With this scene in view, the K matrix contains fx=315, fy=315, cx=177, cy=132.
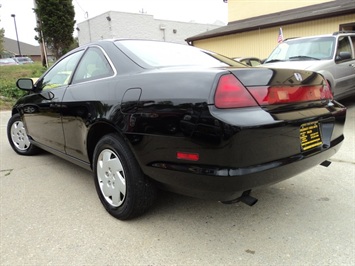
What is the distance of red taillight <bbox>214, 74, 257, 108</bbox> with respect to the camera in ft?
6.25

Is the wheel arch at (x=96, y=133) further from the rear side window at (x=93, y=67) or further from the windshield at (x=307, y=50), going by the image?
the windshield at (x=307, y=50)

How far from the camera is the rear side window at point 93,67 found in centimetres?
275

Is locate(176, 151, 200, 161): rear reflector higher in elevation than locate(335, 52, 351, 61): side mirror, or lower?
lower

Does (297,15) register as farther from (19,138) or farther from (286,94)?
(286,94)

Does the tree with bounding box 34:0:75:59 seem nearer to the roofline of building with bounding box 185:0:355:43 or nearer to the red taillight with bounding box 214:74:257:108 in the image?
the roofline of building with bounding box 185:0:355:43

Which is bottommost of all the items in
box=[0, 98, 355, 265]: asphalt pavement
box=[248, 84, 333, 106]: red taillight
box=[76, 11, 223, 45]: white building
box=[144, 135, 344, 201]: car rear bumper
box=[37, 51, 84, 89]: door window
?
box=[0, 98, 355, 265]: asphalt pavement

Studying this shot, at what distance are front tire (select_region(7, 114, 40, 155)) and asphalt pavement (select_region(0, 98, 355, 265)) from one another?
120cm

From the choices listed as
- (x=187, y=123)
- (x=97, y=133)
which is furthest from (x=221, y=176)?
(x=97, y=133)

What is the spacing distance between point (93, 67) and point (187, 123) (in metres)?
1.43

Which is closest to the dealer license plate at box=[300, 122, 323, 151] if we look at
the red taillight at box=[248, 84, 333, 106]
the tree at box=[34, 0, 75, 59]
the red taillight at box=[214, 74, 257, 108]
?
the red taillight at box=[248, 84, 333, 106]

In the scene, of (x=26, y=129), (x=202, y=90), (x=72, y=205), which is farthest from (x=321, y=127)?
(x=26, y=129)

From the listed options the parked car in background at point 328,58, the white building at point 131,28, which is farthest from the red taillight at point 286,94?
the white building at point 131,28

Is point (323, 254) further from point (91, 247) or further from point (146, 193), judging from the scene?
point (91, 247)

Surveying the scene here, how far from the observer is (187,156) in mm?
1989
